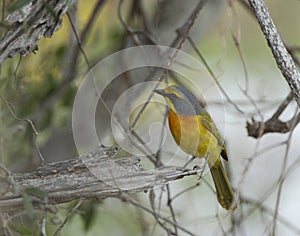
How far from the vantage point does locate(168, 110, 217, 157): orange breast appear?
1246 mm

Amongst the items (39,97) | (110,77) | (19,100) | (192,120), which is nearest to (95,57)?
(110,77)

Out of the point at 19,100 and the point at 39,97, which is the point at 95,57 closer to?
the point at 39,97

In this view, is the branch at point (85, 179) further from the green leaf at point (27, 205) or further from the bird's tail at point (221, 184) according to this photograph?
the bird's tail at point (221, 184)

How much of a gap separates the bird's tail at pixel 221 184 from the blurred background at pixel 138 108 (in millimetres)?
17

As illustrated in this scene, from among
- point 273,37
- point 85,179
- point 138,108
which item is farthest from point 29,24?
point 138,108

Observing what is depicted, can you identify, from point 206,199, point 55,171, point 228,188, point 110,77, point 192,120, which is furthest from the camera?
point 206,199

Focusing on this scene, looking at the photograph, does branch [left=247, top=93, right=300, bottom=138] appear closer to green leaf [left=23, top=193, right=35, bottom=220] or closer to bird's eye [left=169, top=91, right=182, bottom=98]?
bird's eye [left=169, top=91, right=182, bottom=98]

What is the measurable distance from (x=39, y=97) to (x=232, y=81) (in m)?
0.77

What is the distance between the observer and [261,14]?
105cm

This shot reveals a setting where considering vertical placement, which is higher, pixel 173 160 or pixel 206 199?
pixel 206 199

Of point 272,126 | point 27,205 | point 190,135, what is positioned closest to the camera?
point 27,205

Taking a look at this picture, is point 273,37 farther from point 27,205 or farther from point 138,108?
point 138,108

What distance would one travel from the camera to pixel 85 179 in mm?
995

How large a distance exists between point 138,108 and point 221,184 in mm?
500
